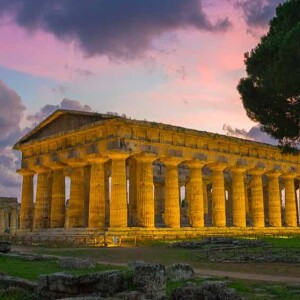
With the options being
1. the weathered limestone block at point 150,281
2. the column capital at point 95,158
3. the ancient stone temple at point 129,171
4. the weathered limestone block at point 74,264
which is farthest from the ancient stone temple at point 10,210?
the weathered limestone block at point 150,281

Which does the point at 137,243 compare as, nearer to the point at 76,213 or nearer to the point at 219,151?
the point at 76,213

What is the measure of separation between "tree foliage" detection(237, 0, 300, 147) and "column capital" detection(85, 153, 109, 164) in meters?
13.7

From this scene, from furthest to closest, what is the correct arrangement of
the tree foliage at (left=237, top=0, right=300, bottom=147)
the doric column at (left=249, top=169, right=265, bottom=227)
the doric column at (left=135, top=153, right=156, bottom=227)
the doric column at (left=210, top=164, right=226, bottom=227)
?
the doric column at (left=249, top=169, right=265, bottom=227) < the doric column at (left=210, top=164, right=226, bottom=227) < the doric column at (left=135, top=153, right=156, bottom=227) < the tree foliage at (left=237, top=0, right=300, bottom=147)

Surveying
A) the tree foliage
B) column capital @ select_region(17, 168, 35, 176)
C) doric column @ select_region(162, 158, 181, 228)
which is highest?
the tree foliage

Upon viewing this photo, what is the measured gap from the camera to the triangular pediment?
36.6m

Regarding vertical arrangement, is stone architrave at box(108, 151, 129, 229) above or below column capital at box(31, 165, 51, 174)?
below

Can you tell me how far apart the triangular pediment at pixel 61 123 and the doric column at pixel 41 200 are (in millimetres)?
2937

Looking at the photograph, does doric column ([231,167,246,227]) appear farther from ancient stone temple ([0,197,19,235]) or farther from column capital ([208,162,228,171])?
ancient stone temple ([0,197,19,235])

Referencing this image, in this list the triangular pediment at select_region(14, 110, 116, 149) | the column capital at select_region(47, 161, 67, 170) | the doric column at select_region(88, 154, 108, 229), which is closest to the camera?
the doric column at select_region(88, 154, 108, 229)

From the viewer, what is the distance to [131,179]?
3994 cm

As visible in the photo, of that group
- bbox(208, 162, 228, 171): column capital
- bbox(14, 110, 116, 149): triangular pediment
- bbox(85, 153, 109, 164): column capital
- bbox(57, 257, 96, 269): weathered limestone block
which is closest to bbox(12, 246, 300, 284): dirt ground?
bbox(57, 257, 96, 269): weathered limestone block

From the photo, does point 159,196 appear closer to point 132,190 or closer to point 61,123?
point 132,190

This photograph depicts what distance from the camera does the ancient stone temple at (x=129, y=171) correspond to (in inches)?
1366

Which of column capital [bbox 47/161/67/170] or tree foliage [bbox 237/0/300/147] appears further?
column capital [bbox 47/161/67/170]
